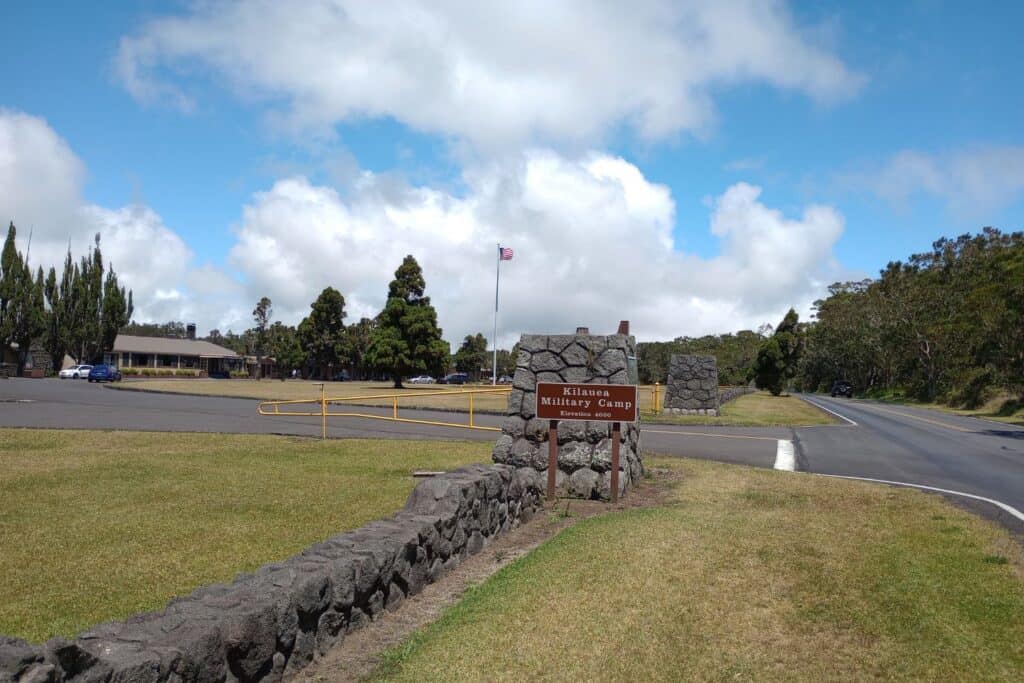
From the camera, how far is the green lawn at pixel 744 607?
187 inches

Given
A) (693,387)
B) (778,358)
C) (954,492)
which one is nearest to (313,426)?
(693,387)

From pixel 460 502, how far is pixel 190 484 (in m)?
5.60

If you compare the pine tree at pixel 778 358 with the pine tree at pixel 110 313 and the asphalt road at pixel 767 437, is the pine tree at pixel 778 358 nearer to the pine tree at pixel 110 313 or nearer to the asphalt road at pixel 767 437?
the asphalt road at pixel 767 437

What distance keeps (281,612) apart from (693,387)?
2638 cm

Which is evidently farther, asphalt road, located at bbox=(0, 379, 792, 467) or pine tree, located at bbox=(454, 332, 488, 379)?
pine tree, located at bbox=(454, 332, 488, 379)

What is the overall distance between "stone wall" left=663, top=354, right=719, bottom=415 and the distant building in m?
69.4

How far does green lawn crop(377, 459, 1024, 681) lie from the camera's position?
4.76 m

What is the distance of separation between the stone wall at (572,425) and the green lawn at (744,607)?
2.54 m

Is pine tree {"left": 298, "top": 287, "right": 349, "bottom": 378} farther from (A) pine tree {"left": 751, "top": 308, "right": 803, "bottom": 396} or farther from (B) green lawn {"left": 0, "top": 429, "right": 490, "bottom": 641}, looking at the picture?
(B) green lawn {"left": 0, "top": 429, "right": 490, "bottom": 641}

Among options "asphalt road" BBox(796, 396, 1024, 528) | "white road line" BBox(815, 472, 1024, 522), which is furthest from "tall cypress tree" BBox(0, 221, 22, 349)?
"white road line" BBox(815, 472, 1024, 522)

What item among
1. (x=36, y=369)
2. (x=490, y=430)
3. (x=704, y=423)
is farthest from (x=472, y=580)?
(x=36, y=369)

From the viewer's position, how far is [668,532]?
8.08 m

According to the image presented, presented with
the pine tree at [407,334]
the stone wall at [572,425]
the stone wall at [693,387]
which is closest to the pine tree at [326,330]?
the pine tree at [407,334]

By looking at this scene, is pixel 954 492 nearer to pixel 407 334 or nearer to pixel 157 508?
pixel 157 508
